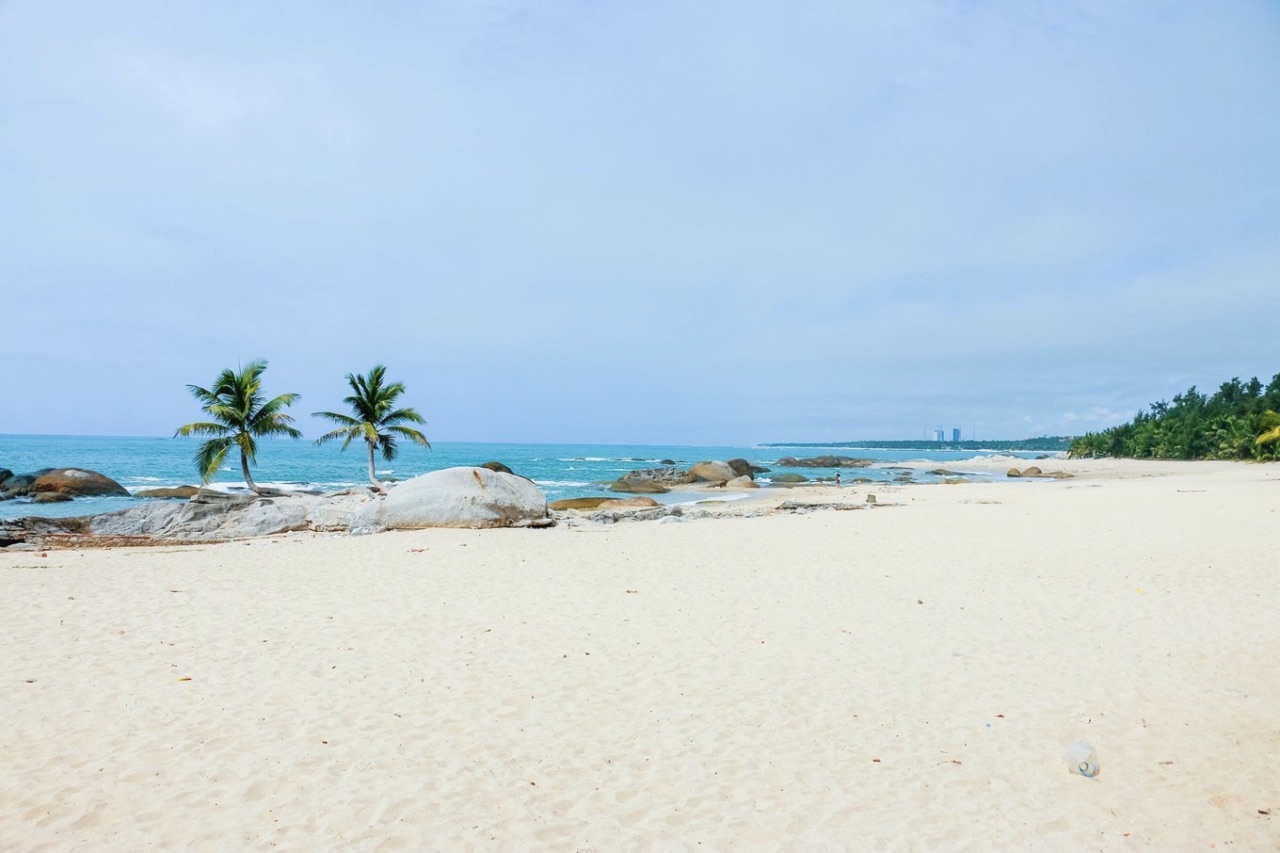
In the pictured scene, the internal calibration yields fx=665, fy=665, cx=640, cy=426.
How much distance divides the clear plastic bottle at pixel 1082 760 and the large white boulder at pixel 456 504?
17.1 meters

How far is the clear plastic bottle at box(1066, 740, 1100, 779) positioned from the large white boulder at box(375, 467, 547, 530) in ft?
56.2

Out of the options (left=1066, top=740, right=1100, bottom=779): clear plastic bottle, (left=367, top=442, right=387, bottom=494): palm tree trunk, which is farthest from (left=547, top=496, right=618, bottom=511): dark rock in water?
(left=1066, top=740, right=1100, bottom=779): clear plastic bottle

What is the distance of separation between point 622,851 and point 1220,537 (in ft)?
56.2

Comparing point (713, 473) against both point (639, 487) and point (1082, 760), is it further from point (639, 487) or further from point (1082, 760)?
point (1082, 760)

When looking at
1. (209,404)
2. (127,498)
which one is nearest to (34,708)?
(209,404)

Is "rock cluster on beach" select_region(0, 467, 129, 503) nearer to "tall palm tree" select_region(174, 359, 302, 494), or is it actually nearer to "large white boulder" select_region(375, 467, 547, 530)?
"tall palm tree" select_region(174, 359, 302, 494)

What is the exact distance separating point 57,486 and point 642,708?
38.8m

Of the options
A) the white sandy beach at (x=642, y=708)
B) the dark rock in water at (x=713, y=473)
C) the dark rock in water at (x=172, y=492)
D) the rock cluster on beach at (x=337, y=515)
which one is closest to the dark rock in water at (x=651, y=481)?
the dark rock in water at (x=713, y=473)

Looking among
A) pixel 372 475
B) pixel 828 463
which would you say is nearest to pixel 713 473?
pixel 372 475

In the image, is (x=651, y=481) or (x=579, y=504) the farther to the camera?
(x=651, y=481)

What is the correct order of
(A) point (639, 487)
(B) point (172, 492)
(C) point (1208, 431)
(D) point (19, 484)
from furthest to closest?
(C) point (1208, 431), (A) point (639, 487), (B) point (172, 492), (D) point (19, 484)

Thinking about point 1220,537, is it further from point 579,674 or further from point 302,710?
point 302,710

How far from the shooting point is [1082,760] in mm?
5246

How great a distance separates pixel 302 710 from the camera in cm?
610
